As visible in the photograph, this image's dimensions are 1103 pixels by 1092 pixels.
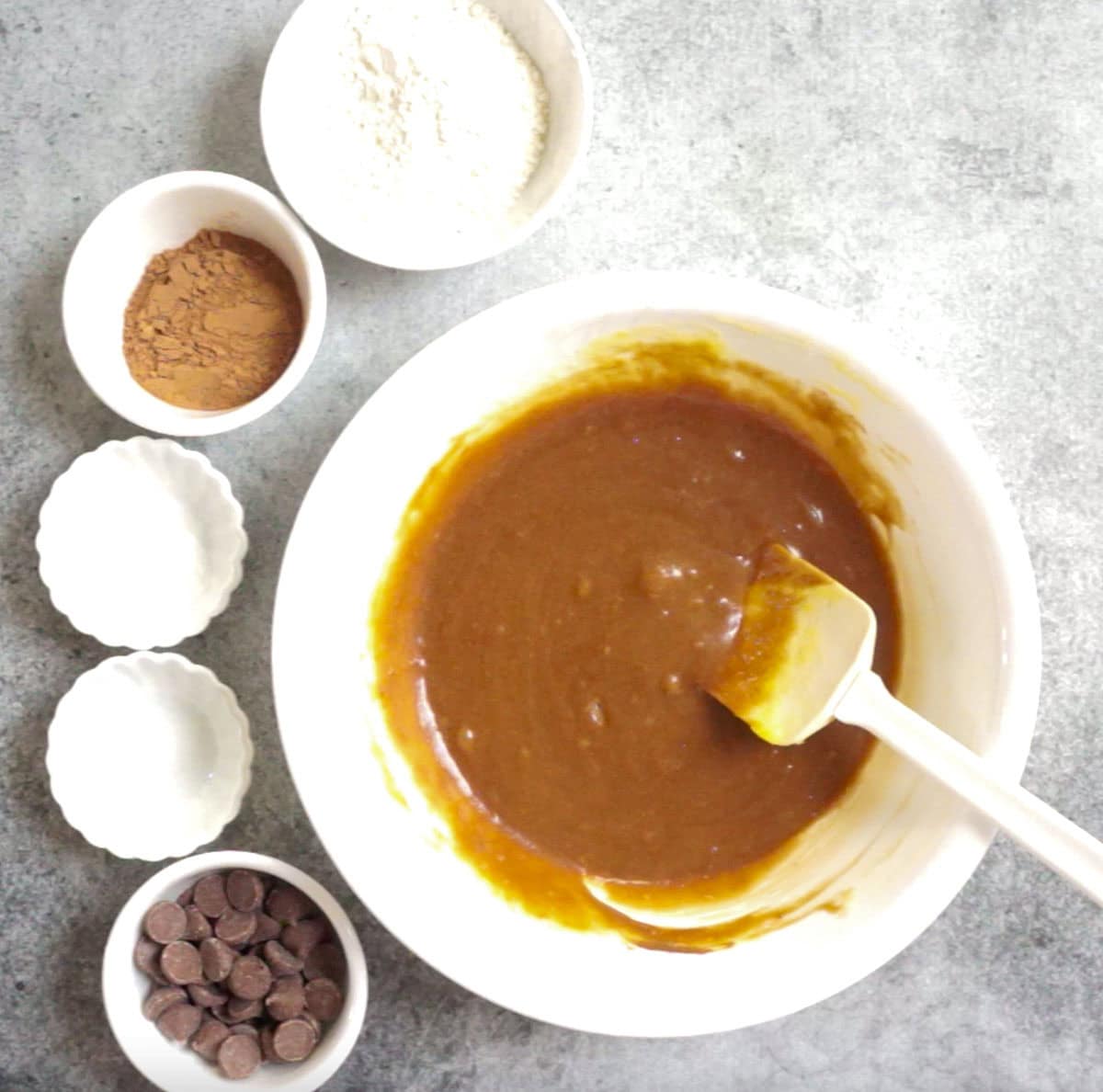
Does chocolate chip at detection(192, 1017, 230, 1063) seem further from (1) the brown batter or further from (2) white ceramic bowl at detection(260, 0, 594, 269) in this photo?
(2) white ceramic bowl at detection(260, 0, 594, 269)

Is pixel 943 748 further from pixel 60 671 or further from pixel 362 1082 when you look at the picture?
pixel 60 671

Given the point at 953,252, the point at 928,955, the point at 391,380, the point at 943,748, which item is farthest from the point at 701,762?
the point at 953,252

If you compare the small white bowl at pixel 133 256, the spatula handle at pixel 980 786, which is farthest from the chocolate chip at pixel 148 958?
the spatula handle at pixel 980 786

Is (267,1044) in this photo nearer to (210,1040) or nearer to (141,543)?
(210,1040)

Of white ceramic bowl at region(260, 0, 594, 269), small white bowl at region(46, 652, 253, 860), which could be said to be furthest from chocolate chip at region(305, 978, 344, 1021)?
white ceramic bowl at region(260, 0, 594, 269)

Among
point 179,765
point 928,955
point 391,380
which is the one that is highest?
point 391,380

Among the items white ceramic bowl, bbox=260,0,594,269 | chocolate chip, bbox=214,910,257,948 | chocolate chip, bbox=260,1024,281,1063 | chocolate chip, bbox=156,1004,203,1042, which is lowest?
chocolate chip, bbox=260,1024,281,1063
